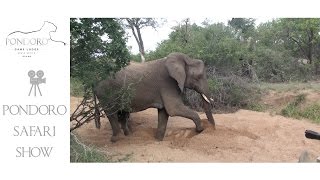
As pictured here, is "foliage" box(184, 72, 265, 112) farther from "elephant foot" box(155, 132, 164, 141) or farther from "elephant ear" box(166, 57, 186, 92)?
"elephant foot" box(155, 132, 164, 141)

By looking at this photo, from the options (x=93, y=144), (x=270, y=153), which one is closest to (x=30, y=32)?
(x=93, y=144)

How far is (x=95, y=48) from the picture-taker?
5699mm

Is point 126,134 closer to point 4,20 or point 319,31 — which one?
point 4,20

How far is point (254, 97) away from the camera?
9016 millimetres

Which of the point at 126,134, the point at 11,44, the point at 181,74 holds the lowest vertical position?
the point at 126,134

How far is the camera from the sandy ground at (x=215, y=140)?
6098 millimetres

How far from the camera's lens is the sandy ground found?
6.10 metres

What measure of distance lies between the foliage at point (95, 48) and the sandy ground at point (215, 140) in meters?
1.02

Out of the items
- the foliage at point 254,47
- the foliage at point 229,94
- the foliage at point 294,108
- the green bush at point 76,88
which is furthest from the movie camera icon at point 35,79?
the foliage at point 294,108

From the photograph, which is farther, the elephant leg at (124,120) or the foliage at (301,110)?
the foliage at (301,110)

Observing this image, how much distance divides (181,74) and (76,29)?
205 centimetres

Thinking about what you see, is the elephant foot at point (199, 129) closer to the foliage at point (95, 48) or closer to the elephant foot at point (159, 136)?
the elephant foot at point (159, 136)

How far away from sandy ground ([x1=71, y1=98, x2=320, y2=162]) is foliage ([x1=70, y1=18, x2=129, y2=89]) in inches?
40.3

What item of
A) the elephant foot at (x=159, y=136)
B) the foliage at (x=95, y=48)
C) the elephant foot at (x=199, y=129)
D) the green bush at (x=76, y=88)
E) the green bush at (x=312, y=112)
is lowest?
the elephant foot at (x=159, y=136)
